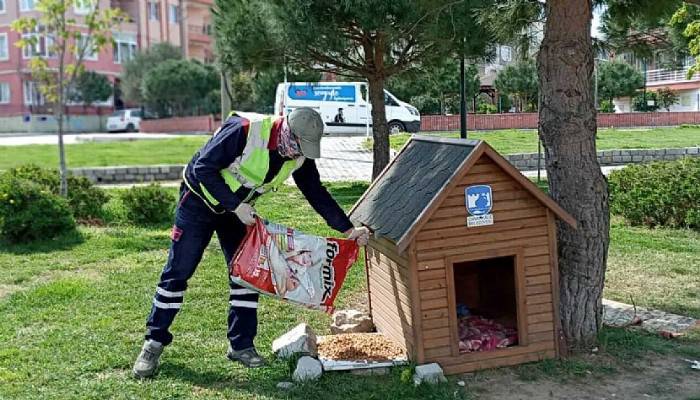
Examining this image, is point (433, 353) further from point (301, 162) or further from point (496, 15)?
point (496, 15)

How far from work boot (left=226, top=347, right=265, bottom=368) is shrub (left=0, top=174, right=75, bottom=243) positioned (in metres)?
4.72

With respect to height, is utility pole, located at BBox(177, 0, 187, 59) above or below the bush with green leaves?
above

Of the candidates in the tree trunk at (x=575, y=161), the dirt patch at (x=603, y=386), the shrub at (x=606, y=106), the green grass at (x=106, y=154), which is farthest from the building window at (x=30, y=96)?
the dirt patch at (x=603, y=386)

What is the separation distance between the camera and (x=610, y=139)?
2208 cm

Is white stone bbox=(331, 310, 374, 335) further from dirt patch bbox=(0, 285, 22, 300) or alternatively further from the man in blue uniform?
dirt patch bbox=(0, 285, 22, 300)

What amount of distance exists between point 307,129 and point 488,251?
1228mm

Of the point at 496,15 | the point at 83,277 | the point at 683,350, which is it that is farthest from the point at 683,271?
the point at 83,277

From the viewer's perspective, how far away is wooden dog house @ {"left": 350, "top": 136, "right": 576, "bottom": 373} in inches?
165

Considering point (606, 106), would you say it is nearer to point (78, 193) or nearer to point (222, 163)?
point (78, 193)

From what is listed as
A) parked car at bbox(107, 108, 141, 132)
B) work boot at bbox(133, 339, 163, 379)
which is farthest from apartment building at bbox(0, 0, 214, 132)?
work boot at bbox(133, 339, 163, 379)

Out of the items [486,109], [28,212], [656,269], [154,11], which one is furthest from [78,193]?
[154,11]

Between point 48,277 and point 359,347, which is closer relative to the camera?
point 359,347

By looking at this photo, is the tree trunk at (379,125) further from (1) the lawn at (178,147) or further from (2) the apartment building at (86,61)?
(2) the apartment building at (86,61)

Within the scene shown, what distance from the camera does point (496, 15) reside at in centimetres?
725
